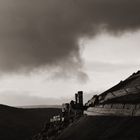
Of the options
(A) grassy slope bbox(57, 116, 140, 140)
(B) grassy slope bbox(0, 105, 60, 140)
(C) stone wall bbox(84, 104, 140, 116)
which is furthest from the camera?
(B) grassy slope bbox(0, 105, 60, 140)

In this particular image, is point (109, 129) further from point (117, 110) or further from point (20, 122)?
point (20, 122)

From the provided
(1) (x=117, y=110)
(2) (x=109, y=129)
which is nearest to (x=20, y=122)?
(1) (x=117, y=110)

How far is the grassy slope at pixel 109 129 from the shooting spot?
9273 millimetres

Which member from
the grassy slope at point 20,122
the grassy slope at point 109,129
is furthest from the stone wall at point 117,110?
the grassy slope at point 20,122

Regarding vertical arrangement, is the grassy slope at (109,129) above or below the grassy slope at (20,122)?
below

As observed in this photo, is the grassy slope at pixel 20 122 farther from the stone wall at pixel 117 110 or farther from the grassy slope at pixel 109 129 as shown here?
the grassy slope at pixel 109 129

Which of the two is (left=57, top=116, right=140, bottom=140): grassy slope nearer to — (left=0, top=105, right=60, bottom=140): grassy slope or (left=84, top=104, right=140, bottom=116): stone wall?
(left=84, top=104, right=140, bottom=116): stone wall

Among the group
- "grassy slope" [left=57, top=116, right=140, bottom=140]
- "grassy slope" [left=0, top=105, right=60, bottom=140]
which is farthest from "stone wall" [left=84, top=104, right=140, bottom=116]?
"grassy slope" [left=0, top=105, right=60, bottom=140]

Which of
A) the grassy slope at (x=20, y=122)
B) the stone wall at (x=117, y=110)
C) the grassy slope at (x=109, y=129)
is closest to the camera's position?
the grassy slope at (x=109, y=129)

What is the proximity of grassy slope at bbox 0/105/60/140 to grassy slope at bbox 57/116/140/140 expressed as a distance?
21262 millimetres

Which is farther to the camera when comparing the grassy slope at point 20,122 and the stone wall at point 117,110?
the grassy slope at point 20,122

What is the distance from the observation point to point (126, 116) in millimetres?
10500

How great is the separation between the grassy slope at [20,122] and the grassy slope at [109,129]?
21.3 metres

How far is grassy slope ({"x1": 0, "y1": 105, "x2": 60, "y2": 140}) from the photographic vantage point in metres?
34.2
